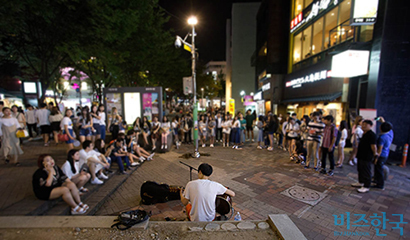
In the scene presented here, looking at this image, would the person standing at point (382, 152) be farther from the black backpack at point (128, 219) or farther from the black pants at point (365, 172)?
the black backpack at point (128, 219)

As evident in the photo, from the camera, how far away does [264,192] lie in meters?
5.01

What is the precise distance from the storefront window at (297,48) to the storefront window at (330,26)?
10.8 feet

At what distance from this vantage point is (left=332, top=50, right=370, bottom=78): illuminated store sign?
8555 mm

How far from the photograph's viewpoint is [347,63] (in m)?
8.71

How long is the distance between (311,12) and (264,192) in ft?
47.4

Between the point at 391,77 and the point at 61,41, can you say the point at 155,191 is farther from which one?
the point at 391,77

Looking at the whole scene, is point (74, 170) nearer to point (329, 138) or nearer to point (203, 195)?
point (203, 195)

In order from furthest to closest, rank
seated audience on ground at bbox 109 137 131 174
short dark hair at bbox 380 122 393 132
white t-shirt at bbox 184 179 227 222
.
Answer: seated audience on ground at bbox 109 137 131 174 → short dark hair at bbox 380 122 393 132 → white t-shirt at bbox 184 179 227 222

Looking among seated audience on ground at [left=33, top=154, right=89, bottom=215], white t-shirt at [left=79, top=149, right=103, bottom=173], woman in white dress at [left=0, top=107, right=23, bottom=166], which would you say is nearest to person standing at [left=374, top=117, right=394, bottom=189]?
seated audience on ground at [left=33, top=154, right=89, bottom=215]

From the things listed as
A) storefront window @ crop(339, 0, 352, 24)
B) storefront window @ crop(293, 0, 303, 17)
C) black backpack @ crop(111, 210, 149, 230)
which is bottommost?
black backpack @ crop(111, 210, 149, 230)

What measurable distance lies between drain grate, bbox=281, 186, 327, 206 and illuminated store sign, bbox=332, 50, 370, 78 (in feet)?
22.6

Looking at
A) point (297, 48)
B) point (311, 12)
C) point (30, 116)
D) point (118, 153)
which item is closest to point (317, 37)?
point (311, 12)

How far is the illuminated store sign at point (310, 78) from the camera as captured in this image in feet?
37.5

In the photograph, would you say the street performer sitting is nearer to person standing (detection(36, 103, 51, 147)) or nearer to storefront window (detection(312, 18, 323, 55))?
person standing (detection(36, 103, 51, 147))
